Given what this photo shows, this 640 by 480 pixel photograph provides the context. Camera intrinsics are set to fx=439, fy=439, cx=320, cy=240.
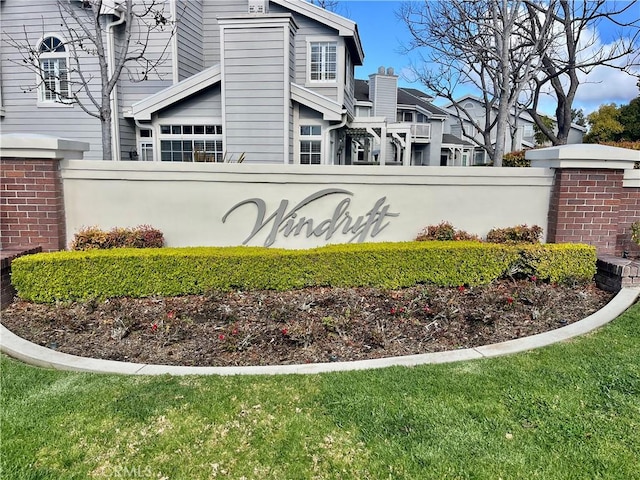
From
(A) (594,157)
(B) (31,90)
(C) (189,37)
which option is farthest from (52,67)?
(A) (594,157)

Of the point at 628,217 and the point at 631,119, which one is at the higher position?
the point at 631,119

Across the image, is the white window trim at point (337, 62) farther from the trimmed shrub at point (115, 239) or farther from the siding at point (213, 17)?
the trimmed shrub at point (115, 239)

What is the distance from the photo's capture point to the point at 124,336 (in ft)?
14.6

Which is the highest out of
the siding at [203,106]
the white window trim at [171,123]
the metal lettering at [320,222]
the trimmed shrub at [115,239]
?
the siding at [203,106]

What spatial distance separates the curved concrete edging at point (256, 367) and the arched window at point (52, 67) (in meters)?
11.2

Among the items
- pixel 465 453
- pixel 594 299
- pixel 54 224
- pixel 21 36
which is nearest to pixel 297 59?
pixel 21 36

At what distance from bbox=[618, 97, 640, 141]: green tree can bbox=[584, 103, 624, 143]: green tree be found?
0.51 m

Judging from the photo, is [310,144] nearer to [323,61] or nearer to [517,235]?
[323,61]

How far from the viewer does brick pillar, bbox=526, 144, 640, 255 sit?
630 cm

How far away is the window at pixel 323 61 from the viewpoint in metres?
13.1

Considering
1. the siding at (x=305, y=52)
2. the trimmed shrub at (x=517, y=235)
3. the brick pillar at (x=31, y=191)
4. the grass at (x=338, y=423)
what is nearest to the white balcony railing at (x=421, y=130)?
the siding at (x=305, y=52)

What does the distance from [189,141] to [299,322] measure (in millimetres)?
8765

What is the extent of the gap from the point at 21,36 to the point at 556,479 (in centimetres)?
1624

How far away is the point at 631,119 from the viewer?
35250 mm
